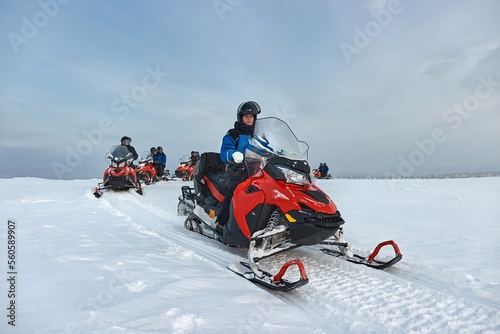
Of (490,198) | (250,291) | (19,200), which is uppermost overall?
(490,198)

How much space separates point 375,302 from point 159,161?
1541 centimetres

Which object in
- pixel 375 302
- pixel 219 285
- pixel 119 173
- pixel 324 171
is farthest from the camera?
pixel 324 171

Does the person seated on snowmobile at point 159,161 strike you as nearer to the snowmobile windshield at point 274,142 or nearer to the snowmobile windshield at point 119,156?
the snowmobile windshield at point 119,156

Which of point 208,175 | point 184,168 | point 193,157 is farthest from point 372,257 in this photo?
point 184,168

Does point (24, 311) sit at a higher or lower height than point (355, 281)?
lower

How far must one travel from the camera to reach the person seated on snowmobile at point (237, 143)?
4.04 meters

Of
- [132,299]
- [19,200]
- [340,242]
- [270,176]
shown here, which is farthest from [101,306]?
[19,200]

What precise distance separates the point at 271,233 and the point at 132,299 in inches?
52.9

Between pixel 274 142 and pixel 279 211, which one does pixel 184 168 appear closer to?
pixel 274 142

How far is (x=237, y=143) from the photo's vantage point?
4203 millimetres

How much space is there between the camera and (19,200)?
7.57 m

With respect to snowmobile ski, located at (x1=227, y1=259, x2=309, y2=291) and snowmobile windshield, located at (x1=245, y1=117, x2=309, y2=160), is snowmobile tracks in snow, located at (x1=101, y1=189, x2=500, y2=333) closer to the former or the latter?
snowmobile ski, located at (x1=227, y1=259, x2=309, y2=291)

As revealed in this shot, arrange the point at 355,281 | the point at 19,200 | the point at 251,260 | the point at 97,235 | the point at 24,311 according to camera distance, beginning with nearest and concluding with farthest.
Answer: the point at 24,311
the point at 355,281
the point at 251,260
the point at 97,235
the point at 19,200

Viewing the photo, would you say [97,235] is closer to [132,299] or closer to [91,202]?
[132,299]
